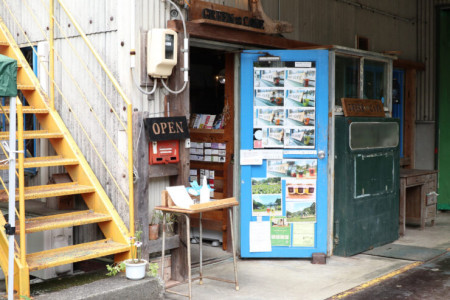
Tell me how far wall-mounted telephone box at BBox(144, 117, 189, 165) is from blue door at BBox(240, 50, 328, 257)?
119cm

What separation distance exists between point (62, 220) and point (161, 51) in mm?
1814

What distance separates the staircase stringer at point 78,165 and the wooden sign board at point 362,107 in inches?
127

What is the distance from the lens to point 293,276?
21.4 feet

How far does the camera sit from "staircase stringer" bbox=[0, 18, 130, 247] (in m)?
5.61

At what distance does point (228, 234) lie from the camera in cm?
759

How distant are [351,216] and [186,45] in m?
3.03

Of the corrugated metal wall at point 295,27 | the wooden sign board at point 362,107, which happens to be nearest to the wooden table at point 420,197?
the wooden sign board at point 362,107

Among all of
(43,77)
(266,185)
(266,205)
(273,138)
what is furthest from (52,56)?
(266,205)

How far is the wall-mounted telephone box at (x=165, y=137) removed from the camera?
18.9 ft

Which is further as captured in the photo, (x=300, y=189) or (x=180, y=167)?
(x=300, y=189)

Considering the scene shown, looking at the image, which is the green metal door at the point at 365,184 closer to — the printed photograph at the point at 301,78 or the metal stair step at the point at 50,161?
the printed photograph at the point at 301,78

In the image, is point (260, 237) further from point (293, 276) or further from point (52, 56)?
point (52, 56)

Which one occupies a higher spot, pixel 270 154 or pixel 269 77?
pixel 269 77

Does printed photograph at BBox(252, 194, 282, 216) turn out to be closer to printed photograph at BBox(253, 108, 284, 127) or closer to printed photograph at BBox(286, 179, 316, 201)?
printed photograph at BBox(286, 179, 316, 201)
